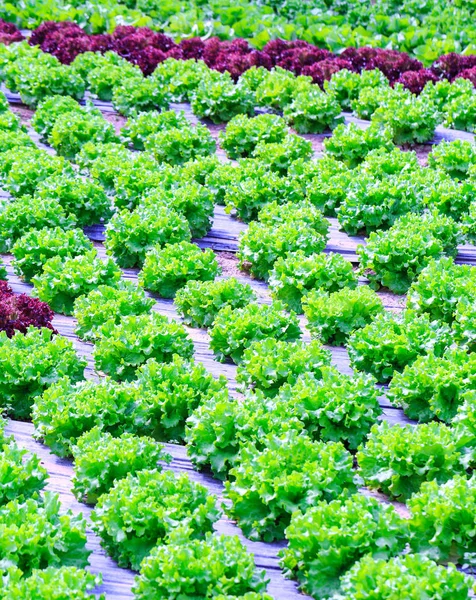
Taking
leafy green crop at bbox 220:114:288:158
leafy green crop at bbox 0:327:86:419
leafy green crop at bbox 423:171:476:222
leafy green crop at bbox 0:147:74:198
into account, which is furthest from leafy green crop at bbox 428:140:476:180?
leafy green crop at bbox 0:327:86:419

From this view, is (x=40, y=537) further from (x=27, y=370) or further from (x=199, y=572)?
(x=27, y=370)

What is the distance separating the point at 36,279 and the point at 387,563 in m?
4.50

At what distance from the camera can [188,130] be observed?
39.1 ft

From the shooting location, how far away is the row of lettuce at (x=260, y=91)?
12539mm

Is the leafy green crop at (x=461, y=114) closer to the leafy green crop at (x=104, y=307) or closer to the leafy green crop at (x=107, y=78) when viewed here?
the leafy green crop at (x=107, y=78)

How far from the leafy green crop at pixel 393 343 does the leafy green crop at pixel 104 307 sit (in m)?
1.76

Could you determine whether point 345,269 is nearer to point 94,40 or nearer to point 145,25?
point 94,40

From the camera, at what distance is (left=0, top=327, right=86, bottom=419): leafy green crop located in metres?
7.28

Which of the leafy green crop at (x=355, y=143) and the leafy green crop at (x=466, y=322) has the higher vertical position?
the leafy green crop at (x=355, y=143)

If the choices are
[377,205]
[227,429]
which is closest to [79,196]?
[377,205]

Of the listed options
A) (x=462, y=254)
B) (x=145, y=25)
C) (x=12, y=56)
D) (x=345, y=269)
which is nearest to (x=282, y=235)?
(x=345, y=269)

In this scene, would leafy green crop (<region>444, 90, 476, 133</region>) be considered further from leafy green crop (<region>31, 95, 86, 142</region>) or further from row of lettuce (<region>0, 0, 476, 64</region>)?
leafy green crop (<region>31, 95, 86, 142</region>)

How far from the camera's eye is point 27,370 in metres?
7.28

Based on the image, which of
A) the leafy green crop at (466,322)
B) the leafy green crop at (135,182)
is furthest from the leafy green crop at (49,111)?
the leafy green crop at (466,322)
